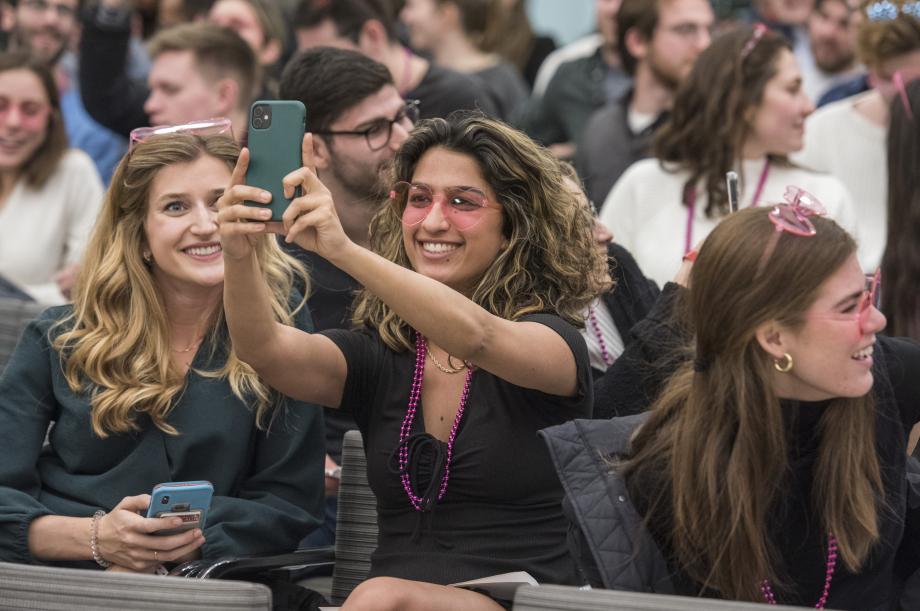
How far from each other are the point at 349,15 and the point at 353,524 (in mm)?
3415

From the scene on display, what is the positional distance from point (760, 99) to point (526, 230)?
2091 millimetres

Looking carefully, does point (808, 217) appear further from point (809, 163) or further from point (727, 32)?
point (809, 163)

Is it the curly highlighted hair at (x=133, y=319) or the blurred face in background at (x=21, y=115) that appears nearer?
the curly highlighted hair at (x=133, y=319)

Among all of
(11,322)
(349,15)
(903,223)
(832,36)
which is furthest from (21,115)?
(832,36)

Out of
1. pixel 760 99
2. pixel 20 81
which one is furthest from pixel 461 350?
pixel 20 81

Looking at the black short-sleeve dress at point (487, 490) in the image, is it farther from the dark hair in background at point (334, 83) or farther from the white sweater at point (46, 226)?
the white sweater at point (46, 226)

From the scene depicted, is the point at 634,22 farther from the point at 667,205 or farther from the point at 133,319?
the point at 133,319

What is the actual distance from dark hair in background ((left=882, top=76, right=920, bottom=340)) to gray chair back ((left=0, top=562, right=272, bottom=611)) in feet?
8.35

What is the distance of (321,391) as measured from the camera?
3404 mm

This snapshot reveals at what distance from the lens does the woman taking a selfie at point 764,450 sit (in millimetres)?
2932

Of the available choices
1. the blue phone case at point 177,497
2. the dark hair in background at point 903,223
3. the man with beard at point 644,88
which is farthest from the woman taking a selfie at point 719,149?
the blue phone case at point 177,497

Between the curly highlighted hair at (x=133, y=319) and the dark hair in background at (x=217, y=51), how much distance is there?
2.74 metres

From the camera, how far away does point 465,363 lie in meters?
3.47

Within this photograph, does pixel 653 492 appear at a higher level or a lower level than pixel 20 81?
lower
